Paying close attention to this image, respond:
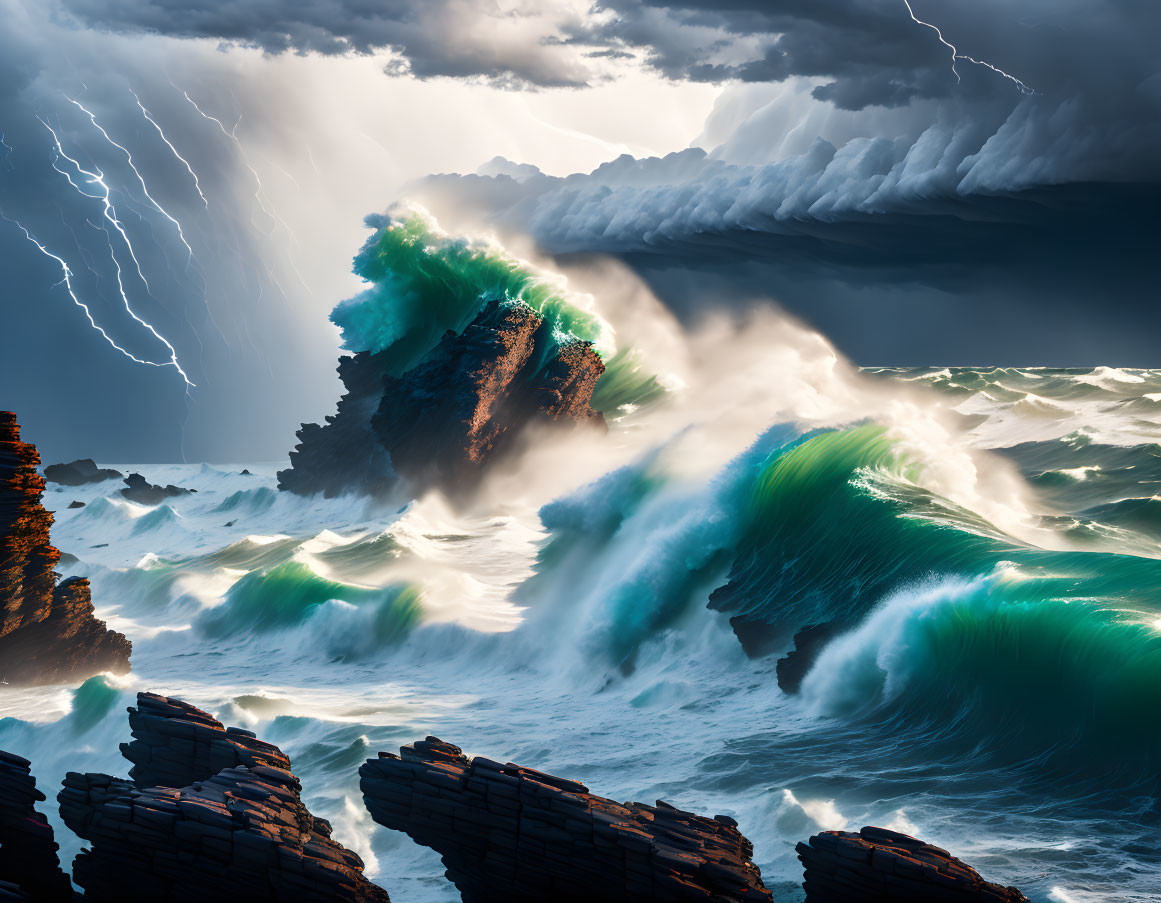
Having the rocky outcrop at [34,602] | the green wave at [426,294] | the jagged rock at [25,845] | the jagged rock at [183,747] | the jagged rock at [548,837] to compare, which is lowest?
the jagged rock at [25,845]

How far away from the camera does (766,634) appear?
14.8 metres

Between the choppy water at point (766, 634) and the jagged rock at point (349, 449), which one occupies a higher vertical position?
the jagged rock at point (349, 449)

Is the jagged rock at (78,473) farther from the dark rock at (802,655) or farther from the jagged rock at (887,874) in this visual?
the jagged rock at (887,874)

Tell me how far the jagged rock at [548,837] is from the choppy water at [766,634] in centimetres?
127

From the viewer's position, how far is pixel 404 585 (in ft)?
67.3

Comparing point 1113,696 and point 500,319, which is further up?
point 500,319

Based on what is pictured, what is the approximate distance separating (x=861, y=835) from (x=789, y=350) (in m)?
22.4

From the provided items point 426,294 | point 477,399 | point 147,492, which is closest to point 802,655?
point 477,399

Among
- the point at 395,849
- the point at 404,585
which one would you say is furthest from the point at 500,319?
the point at 395,849

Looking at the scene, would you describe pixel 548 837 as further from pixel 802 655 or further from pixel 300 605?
pixel 300 605

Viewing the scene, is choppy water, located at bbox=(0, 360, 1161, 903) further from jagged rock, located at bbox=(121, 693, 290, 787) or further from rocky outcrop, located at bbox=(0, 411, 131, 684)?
jagged rock, located at bbox=(121, 693, 290, 787)

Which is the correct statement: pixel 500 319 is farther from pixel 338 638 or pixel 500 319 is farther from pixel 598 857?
pixel 598 857

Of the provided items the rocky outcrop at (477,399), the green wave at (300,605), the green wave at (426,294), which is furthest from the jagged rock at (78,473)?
the green wave at (300,605)

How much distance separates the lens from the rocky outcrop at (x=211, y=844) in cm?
702
